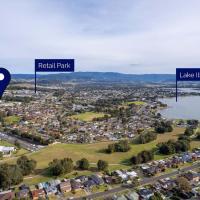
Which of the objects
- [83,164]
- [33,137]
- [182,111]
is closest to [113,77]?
[182,111]

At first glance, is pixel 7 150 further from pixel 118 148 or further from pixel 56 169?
pixel 118 148

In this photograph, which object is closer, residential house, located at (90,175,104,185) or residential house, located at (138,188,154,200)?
residential house, located at (138,188,154,200)

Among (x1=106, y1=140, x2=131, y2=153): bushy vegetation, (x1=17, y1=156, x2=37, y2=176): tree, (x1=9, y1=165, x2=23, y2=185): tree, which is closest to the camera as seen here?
(x1=9, y1=165, x2=23, y2=185): tree

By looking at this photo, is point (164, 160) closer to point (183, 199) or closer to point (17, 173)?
point (183, 199)

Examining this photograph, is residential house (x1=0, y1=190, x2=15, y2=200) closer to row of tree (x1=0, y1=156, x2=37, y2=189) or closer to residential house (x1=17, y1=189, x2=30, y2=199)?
residential house (x1=17, y1=189, x2=30, y2=199)

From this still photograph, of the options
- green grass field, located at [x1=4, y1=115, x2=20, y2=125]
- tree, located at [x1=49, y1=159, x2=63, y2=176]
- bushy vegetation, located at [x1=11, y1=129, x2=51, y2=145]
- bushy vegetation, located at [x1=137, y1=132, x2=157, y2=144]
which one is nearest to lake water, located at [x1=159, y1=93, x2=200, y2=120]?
bushy vegetation, located at [x1=137, y1=132, x2=157, y2=144]

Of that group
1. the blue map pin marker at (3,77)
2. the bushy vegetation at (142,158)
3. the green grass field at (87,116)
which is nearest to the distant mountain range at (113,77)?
the green grass field at (87,116)

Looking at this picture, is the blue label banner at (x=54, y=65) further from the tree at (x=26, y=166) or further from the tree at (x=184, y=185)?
the tree at (x=26, y=166)

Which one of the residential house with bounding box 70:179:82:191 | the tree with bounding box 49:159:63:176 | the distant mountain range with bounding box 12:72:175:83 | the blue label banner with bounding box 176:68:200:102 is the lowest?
the residential house with bounding box 70:179:82:191
